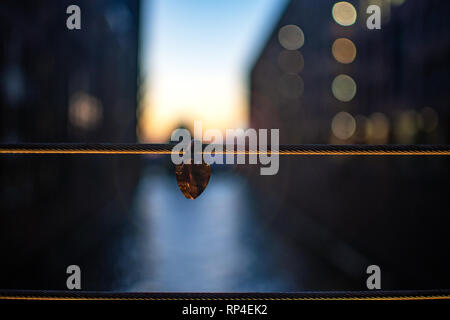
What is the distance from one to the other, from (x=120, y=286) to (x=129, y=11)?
27.8m

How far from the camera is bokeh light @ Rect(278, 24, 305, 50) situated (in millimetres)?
59975

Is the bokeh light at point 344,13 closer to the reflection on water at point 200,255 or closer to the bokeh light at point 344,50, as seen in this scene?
the bokeh light at point 344,50

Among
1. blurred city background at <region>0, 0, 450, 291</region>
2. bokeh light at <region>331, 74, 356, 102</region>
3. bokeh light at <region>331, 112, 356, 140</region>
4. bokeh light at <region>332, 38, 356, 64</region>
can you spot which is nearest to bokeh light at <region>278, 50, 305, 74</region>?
bokeh light at <region>332, 38, 356, 64</region>

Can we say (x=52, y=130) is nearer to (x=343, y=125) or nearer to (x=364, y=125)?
(x=364, y=125)

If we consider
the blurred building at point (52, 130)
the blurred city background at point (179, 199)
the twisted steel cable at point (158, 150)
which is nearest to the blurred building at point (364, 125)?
the blurred city background at point (179, 199)

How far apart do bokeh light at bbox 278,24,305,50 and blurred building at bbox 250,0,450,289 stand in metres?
0.17

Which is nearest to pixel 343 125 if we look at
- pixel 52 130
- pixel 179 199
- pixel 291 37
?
pixel 291 37

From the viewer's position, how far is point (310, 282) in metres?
7.11

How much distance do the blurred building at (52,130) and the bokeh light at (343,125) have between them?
30911mm

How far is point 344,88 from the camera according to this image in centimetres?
4809

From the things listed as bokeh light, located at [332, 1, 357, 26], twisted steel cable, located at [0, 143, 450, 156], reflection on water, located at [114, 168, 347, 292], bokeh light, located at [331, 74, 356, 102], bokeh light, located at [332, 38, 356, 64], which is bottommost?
reflection on water, located at [114, 168, 347, 292]

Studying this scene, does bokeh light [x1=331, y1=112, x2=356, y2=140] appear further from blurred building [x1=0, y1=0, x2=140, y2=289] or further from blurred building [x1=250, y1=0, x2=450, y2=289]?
blurred building [x1=0, y1=0, x2=140, y2=289]

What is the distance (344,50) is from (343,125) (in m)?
9.56

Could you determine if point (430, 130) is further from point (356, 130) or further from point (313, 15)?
point (313, 15)
